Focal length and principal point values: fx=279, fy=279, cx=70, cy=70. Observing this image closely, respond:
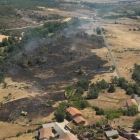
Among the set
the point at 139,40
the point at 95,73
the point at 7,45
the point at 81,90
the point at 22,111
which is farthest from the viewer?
the point at 139,40

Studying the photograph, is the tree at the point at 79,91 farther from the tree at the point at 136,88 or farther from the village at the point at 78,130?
the tree at the point at 136,88

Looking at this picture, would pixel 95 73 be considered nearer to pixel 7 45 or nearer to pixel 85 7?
pixel 7 45

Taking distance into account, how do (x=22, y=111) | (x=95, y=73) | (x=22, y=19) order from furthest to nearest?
(x=22, y=19)
(x=95, y=73)
(x=22, y=111)

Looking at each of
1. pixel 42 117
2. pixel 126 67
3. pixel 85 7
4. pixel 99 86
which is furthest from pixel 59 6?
pixel 42 117

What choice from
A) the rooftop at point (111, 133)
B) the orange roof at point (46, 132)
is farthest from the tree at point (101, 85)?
the orange roof at point (46, 132)

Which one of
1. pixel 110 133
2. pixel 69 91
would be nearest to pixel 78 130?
pixel 110 133

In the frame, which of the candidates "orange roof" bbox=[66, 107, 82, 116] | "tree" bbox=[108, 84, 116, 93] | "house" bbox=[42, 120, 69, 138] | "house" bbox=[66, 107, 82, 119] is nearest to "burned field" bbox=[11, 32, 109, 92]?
"tree" bbox=[108, 84, 116, 93]
